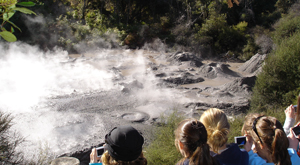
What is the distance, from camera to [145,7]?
97.4 ft

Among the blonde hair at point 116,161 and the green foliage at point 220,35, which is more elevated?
the blonde hair at point 116,161

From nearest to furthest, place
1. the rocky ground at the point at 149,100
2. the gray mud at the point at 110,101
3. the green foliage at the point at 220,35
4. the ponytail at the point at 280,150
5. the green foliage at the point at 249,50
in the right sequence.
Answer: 1. the ponytail at the point at 280,150
2. the gray mud at the point at 110,101
3. the rocky ground at the point at 149,100
4. the green foliage at the point at 249,50
5. the green foliage at the point at 220,35

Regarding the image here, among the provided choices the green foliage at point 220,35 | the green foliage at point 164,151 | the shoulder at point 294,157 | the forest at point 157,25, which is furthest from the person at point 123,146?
the green foliage at point 220,35

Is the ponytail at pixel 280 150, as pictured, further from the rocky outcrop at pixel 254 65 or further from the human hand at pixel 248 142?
the rocky outcrop at pixel 254 65

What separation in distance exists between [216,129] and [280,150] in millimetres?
593

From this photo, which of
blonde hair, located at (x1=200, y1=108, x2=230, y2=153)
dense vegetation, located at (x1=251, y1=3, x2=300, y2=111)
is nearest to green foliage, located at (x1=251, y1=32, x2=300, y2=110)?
dense vegetation, located at (x1=251, y1=3, x2=300, y2=111)

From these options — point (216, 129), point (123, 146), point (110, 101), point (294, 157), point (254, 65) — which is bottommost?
point (254, 65)

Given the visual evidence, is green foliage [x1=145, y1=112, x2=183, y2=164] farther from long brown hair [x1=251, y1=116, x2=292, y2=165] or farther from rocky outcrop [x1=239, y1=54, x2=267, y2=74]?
rocky outcrop [x1=239, y1=54, x2=267, y2=74]

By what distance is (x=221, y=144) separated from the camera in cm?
257

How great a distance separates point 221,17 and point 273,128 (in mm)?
23899

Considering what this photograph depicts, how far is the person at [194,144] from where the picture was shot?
2.24 m

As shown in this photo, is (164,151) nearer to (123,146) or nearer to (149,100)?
(123,146)

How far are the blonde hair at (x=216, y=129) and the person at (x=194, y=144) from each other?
0.26 m

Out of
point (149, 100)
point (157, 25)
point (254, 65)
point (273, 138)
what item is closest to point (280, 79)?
point (149, 100)
